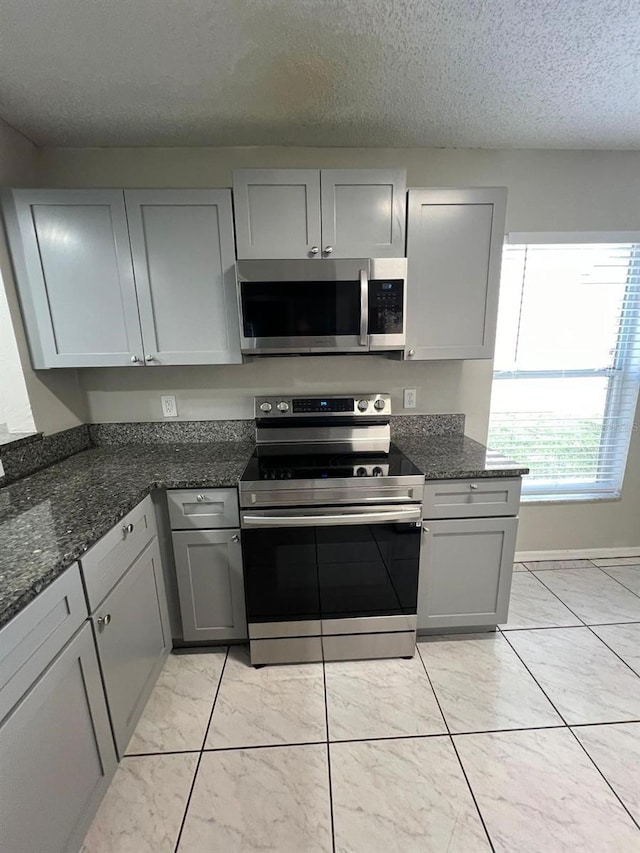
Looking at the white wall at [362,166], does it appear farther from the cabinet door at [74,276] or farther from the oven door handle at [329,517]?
the oven door handle at [329,517]

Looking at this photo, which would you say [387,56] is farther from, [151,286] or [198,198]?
[151,286]

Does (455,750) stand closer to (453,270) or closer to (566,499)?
(566,499)

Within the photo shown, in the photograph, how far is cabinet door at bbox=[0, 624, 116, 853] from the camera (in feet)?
2.78

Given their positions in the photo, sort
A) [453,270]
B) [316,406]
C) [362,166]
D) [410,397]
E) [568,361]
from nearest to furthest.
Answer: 1. [453,270]
2. [362,166]
3. [316,406]
4. [410,397]
5. [568,361]

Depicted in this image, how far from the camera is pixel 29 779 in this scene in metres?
0.89

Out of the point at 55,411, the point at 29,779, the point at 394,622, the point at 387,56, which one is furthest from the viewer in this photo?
the point at 55,411

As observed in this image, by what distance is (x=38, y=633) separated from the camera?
3.03 ft

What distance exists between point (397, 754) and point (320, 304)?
72.7 inches

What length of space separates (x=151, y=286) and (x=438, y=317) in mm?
1416

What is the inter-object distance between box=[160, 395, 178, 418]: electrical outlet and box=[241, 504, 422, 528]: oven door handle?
899 millimetres

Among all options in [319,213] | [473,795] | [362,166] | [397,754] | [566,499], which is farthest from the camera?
[566,499]

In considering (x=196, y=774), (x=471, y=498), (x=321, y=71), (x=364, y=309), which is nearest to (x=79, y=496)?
(x=196, y=774)

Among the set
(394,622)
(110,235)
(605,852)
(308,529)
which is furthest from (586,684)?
(110,235)

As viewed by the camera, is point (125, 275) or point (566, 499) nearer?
point (125, 275)
